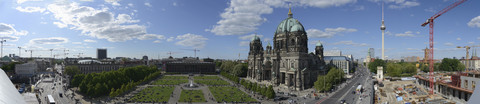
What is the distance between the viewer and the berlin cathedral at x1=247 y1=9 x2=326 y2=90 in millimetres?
91500

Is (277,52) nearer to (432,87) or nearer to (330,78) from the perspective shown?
(330,78)

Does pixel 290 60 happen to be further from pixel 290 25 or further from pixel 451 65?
pixel 451 65

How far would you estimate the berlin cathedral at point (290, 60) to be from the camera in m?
91.5

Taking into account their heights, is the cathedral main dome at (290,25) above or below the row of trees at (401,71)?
above

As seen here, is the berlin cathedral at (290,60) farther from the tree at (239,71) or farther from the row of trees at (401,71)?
the row of trees at (401,71)

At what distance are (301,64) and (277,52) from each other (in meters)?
16.3

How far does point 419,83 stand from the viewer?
343ft

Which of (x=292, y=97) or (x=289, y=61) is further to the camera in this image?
(x=289, y=61)

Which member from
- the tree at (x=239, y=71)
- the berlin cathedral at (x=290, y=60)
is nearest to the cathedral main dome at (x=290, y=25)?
the berlin cathedral at (x=290, y=60)

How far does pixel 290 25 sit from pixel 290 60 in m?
18.3

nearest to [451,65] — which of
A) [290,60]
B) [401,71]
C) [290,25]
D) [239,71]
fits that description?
[401,71]

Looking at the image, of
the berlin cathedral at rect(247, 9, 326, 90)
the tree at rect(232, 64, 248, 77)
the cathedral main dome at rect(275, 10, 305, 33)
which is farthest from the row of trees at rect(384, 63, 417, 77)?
the tree at rect(232, 64, 248, 77)

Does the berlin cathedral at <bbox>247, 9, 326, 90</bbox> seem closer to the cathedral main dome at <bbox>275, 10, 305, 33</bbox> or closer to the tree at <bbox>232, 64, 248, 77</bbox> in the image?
the cathedral main dome at <bbox>275, 10, 305, 33</bbox>

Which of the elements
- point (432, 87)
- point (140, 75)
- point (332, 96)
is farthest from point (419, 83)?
point (140, 75)
